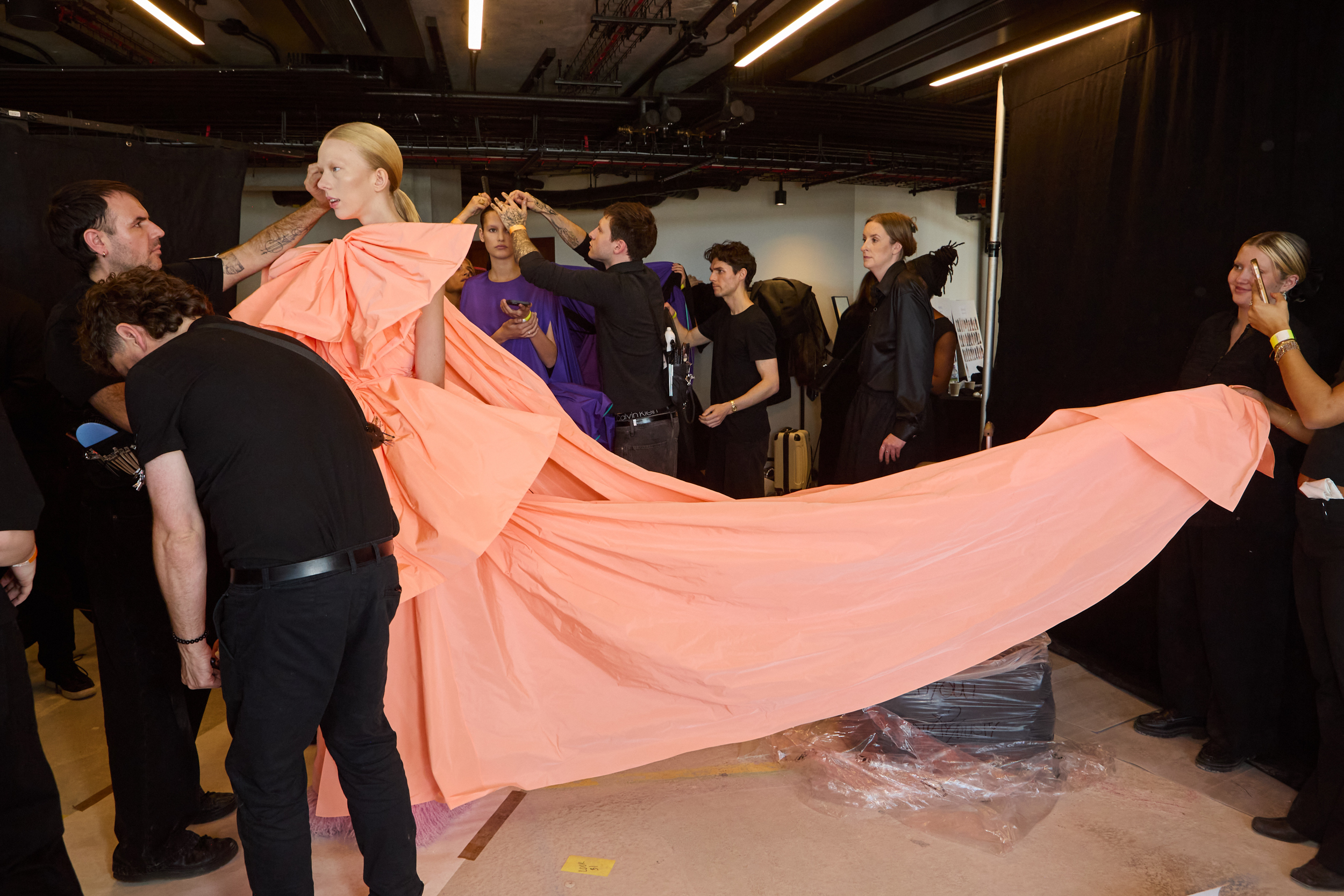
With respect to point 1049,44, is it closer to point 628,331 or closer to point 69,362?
point 628,331

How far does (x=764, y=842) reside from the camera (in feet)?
6.82

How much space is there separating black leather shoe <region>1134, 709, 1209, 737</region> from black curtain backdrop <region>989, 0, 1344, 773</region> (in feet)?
0.83

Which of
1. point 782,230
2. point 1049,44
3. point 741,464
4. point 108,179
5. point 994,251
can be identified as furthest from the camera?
point 782,230

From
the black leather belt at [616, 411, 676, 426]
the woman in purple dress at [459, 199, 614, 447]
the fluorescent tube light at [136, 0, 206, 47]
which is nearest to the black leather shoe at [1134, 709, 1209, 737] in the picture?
the black leather belt at [616, 411, 676, 426]

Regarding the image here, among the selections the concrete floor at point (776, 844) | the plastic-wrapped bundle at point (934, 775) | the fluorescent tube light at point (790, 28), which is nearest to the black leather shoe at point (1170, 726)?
the concrete floor at point (776, 844)

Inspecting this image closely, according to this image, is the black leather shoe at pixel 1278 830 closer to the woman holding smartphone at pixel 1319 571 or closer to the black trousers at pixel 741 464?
the woman holding smartphone at pixel 1319 571

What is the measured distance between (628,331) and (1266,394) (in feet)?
6.35

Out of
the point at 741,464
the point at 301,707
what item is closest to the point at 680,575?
the point at 301,707

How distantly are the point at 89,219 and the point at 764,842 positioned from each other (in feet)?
7.08

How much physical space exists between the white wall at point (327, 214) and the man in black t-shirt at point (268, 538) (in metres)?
6.29

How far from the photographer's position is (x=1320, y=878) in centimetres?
186

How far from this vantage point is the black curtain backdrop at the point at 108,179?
9.51 feet

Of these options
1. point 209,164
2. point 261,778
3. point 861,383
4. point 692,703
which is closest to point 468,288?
point 209,164

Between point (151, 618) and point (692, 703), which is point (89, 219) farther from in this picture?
point (692, 703)
